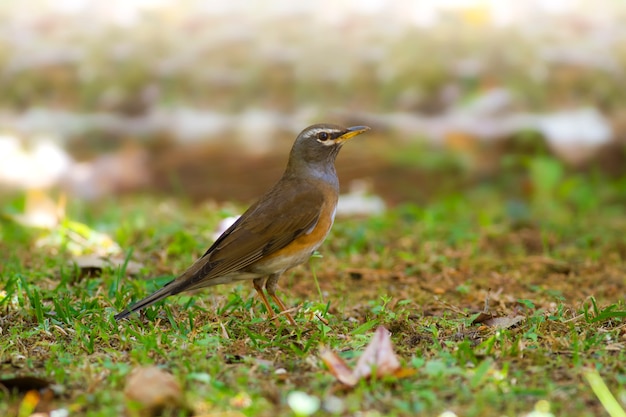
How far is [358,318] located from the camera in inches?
189

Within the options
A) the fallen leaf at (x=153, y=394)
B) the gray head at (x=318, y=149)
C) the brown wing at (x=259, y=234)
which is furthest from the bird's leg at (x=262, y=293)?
the fallen leaf at (x=153, y=394)

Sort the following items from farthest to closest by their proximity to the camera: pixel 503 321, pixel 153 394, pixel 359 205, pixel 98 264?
pixel 359 205, pixel 98 264, pixel 503 321, pixel 153 394

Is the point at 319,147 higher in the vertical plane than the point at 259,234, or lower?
higher

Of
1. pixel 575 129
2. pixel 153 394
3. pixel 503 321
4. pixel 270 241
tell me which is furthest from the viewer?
pixel 575 129

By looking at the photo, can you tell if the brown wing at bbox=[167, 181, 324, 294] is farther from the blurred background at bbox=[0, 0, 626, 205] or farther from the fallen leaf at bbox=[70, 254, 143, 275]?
the blurred background at bbox=[0, 0, 626, 205]

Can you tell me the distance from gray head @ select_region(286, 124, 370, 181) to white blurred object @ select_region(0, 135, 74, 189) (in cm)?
444

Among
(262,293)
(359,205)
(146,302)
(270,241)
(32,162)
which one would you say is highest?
(270,241)

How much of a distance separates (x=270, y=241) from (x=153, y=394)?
5.61 feet

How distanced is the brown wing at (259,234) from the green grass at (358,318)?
0.24 m

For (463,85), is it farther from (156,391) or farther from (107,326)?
(156,391)

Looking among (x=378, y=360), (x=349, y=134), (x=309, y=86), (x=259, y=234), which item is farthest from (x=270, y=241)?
(x=309, y=86)

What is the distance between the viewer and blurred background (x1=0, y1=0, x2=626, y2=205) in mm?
9109

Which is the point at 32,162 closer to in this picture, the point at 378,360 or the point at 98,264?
the point at 98,264

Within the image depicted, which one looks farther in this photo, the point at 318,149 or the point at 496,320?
the point at 318,149
